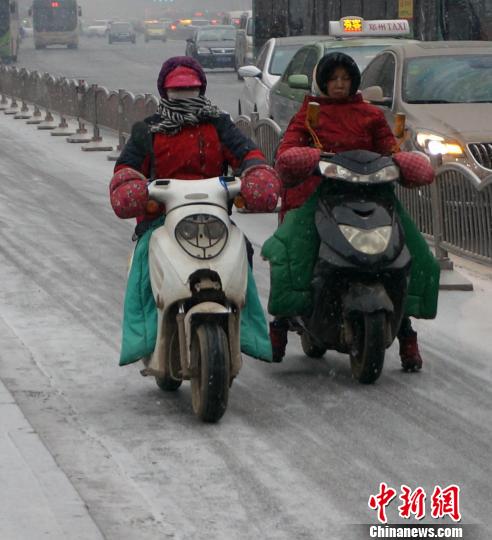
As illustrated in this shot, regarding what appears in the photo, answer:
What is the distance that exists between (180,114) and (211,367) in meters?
1.30

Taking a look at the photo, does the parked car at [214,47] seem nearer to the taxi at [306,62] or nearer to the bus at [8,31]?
the bus at [8,31]

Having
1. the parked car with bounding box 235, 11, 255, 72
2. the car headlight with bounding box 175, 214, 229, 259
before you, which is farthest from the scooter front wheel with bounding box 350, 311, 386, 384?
the parked car with bounding box 235, 11, 255, 72

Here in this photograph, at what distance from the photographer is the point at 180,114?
7812mm

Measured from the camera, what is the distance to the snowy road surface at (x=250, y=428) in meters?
6.25

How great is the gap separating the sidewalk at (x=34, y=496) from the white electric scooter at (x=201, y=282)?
0.80m

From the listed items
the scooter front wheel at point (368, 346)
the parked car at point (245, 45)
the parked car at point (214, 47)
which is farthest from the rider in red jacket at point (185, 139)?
the parked car at point (214, 47)

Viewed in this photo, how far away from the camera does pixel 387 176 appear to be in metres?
8.16

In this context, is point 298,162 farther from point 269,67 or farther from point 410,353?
point 269,67

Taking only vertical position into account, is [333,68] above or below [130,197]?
above

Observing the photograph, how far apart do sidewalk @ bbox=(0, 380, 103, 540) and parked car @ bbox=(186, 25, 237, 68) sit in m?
49.6

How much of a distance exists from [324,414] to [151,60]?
59.4 meters

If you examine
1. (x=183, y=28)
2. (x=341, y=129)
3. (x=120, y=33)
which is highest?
(x=341, y=129)
